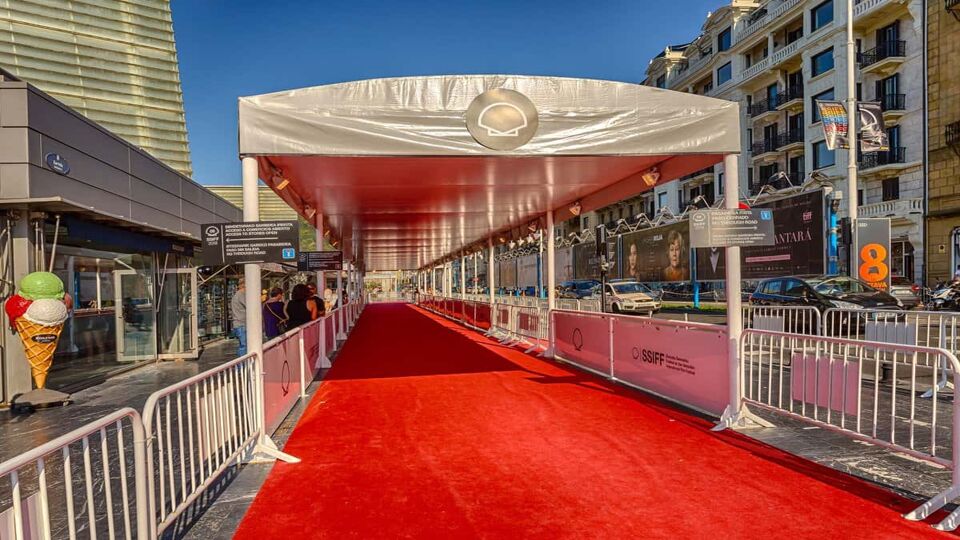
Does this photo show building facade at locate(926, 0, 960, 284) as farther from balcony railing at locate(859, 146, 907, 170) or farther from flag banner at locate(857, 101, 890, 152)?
flag banner at locate(857, 101, 890, 152)

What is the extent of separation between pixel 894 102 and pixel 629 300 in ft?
68.2

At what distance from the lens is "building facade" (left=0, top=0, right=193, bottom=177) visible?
26078 millimetres

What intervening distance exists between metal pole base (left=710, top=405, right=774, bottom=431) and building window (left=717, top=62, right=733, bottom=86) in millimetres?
46422

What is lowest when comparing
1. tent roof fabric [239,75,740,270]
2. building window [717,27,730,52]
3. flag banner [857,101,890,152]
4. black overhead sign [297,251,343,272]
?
black overhead sign [297,251,343,272]

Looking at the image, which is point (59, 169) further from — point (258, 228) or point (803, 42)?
point (803, 42)

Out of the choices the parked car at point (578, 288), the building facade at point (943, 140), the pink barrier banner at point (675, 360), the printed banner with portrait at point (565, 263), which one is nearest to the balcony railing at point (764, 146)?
the building facade at point (943, 140)

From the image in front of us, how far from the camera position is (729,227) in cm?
606

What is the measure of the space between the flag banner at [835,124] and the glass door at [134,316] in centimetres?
1780

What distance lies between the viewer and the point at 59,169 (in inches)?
374

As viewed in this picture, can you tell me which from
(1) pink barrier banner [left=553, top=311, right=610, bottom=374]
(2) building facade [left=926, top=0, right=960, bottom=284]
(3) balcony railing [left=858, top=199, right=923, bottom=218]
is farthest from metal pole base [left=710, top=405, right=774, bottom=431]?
(3) balcony railing [left=858, top=199, right=923, bottom=218]

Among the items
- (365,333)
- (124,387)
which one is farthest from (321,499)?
(365,333)

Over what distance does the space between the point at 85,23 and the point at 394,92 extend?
30173 mm

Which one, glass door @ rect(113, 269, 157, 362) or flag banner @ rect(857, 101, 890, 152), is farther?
flag banner @ rect(857, 101, 890, 152)

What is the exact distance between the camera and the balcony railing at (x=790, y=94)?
3916 cm
